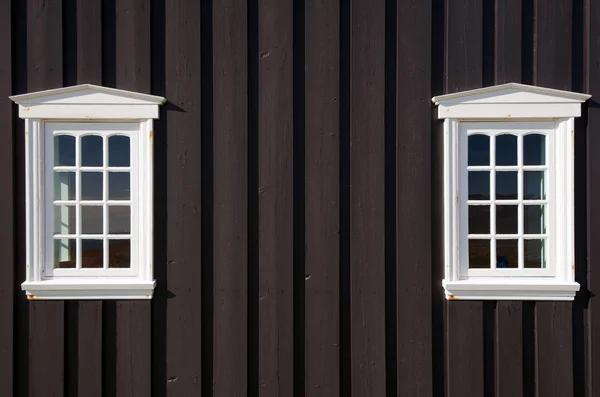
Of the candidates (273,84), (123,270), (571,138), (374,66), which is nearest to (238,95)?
(273,84)

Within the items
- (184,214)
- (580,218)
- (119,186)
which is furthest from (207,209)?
(580,218)

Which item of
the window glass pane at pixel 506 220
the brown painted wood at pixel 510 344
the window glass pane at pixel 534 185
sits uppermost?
the window glass pane at pixel 534 185

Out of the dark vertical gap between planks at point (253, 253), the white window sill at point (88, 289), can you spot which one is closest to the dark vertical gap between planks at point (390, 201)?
the dark vertical gap between planks at point (253, 253)

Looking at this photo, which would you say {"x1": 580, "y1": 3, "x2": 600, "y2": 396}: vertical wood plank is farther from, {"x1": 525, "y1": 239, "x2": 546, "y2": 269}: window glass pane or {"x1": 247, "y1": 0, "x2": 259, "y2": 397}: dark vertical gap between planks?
{"x1": 247, "y1": 0, "x2": 259, "y2": 397}: dark vertical gap between planks

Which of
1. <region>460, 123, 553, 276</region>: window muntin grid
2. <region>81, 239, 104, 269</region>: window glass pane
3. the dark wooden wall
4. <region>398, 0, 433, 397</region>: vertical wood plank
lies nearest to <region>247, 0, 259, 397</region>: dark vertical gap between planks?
the dark wooden wall

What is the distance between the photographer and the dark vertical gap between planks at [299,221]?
239 cm

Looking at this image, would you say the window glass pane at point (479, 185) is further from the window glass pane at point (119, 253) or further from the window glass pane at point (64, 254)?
the window glass pane at point (64, 254)

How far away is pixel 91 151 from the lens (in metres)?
2.47

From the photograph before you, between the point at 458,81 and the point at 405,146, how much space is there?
2.00ft

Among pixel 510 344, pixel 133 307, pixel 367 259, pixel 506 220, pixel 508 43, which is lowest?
pixel 510 344

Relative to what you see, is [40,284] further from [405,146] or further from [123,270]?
[405,146]

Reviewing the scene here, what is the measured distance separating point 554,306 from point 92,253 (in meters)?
3.39

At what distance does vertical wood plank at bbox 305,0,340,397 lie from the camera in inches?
93.4

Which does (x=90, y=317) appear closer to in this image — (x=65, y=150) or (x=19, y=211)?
(x=19, y=211)
